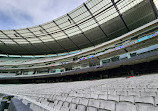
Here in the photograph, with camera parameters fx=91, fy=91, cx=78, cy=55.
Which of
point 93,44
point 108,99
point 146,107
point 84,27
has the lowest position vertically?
point 108,99

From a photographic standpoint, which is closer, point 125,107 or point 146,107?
point 146,107

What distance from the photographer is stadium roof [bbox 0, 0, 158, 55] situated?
16.9 meters

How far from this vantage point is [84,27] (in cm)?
2177

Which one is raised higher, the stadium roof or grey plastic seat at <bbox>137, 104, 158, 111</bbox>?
the stadium roof

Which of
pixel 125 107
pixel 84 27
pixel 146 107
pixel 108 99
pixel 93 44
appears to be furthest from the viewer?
pixel 93 44

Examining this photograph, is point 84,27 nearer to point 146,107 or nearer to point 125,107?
point 125,107

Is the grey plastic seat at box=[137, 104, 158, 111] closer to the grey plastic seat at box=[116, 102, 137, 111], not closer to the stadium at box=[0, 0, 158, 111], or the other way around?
the grey plastic seat at box=[116, 102, 137, 111]

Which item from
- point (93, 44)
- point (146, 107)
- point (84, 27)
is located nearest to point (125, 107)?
point (146, 107)

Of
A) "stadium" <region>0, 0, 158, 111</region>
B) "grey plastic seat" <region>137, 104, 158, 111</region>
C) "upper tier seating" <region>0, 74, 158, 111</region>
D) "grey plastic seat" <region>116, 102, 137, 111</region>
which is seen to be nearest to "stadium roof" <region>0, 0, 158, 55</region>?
"stadium" <region>0, 0, 158, 111</region>

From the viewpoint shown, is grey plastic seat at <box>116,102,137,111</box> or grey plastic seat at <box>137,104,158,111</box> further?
grey plastic seat at <box>116,102,137,111</box>

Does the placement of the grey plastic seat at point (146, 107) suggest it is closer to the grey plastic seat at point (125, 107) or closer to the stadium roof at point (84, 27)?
the grey plastic seat at point (125, 107)

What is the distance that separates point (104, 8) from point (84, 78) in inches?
616

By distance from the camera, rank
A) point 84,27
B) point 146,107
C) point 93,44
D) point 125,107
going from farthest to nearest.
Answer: point 93,44 < point 84,27 < point 125,107 < point 146,107

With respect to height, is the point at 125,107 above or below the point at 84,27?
below
